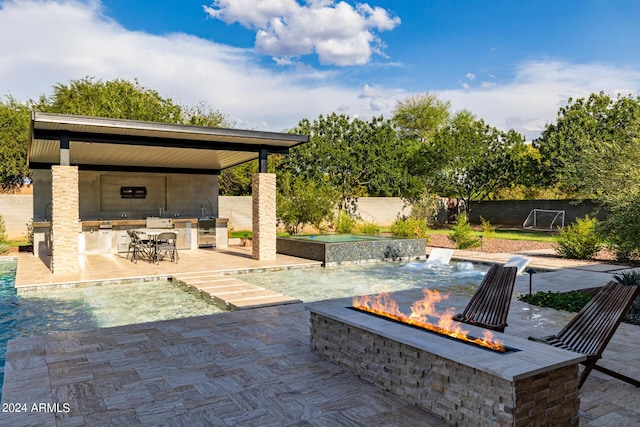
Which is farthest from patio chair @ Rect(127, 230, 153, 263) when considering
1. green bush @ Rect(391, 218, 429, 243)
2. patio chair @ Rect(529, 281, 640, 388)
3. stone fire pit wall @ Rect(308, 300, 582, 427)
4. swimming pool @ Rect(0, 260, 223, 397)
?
patio chair @ Rect(529, 281, 640, 388)

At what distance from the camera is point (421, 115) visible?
44.6m

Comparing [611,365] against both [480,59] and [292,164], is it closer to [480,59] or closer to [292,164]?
[480,59]

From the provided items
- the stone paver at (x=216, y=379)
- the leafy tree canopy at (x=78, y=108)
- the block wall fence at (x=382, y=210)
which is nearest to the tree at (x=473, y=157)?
the block wall fence at (x=382, y=210)

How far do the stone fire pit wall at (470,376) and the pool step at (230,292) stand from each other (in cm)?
379

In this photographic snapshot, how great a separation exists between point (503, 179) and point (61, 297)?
2723 centimetres

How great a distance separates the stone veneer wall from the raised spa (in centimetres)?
899

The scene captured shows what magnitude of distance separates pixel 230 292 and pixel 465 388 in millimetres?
6270

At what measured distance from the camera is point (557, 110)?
28078 mm

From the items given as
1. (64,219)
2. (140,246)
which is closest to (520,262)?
(140,246)

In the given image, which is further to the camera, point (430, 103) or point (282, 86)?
point (430, 103)

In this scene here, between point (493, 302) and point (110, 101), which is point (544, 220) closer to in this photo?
point (493, 302)

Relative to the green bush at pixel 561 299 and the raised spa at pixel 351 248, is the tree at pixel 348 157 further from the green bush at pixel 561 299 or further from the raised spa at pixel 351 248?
the green bush at pixel 561 299

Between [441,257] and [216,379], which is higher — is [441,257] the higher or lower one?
the higher one

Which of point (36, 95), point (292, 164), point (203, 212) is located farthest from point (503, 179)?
point (36, 95)
